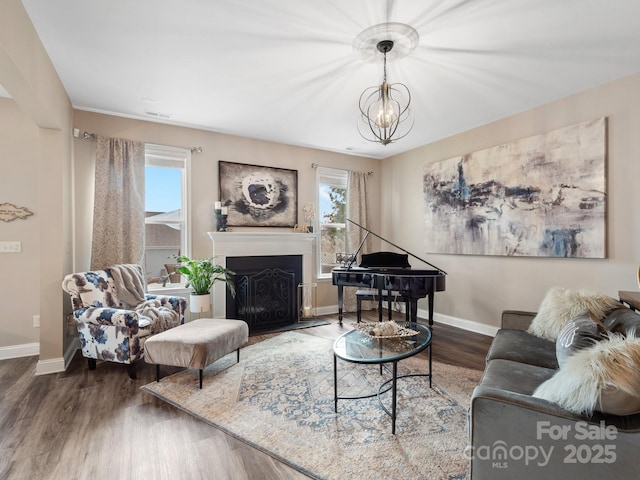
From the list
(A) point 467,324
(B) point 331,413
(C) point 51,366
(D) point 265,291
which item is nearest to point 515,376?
(B) point 331,413

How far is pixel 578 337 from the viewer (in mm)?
1702

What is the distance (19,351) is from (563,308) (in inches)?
206

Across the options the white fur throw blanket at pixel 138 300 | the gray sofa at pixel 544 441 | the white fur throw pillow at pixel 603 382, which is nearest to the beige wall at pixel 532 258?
the white fur throw pillow at pixel 603 382

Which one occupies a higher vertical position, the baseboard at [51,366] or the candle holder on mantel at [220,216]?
the candle holder on mantel at [220,216]

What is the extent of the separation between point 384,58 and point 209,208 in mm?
2972

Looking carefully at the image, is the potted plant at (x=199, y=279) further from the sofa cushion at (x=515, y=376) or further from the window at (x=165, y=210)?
the sofa cushion at (x=515, y=376)

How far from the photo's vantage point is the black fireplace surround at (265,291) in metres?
4.55

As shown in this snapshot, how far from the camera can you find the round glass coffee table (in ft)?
6.82

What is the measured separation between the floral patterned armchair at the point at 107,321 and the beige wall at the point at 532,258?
382cm

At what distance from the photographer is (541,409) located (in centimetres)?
130

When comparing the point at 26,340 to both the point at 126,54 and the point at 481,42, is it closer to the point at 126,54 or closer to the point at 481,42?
the point at 126,54

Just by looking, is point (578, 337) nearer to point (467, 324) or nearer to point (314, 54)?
point (314, 54)

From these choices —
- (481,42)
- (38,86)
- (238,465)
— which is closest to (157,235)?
(38,86)

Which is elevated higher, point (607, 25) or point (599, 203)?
point (607, 25)
